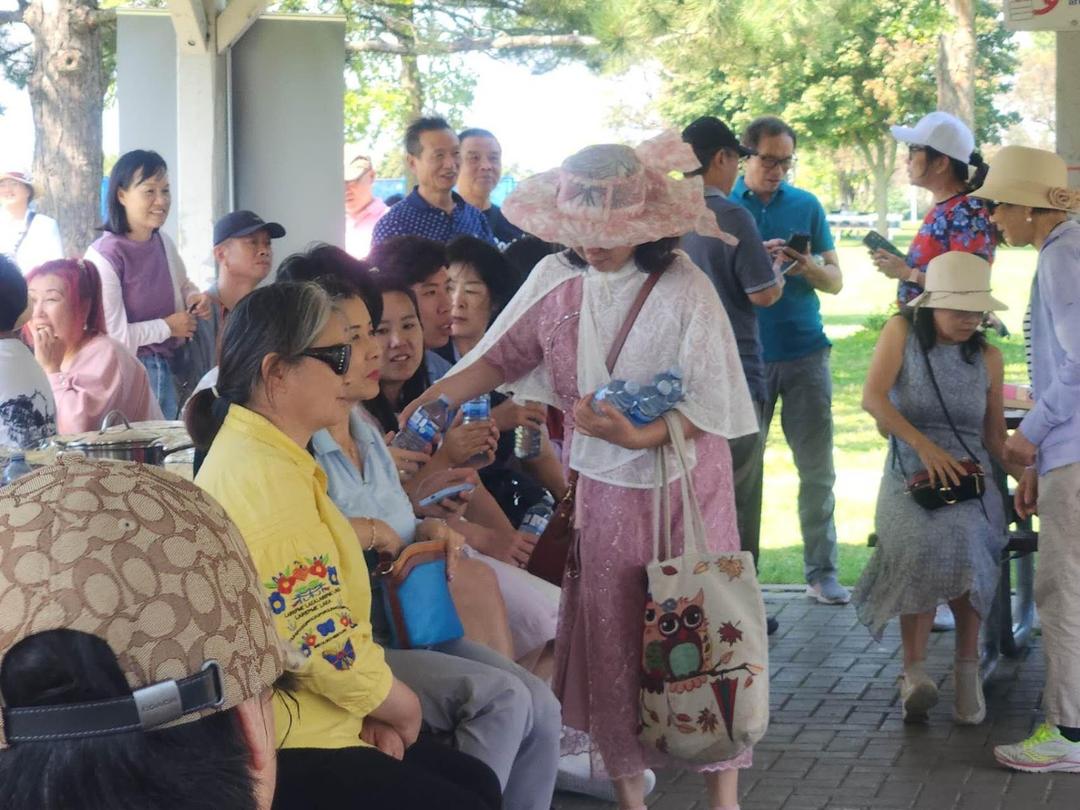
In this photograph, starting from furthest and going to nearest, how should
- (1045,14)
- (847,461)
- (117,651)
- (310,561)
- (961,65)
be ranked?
(961,65) → (847,461) → (1045,14) → (310,561) → (117,651)

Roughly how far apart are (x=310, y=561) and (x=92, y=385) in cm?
263

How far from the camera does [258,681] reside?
119 centimetres

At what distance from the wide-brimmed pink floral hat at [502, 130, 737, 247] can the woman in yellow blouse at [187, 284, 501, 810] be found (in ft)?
3.39

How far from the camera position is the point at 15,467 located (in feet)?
11.2

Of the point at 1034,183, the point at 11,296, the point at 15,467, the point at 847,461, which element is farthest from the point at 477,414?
the point at 847,461

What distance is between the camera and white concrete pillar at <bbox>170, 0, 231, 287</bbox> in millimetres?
7977

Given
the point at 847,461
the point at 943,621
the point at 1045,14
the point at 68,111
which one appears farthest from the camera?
the point at 68,111

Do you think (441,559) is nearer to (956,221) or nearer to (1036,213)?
(1036,213)

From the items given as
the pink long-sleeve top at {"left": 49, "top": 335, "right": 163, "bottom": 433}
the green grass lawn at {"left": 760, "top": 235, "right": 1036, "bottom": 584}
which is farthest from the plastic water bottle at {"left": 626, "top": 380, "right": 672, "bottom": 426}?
the green grass lawn at {"left": 760, "top": 235, "right": 1036, "bottom": 584}

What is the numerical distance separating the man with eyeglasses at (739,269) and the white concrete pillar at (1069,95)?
1197mm

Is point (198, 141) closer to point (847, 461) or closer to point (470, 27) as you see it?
point (847, 461)

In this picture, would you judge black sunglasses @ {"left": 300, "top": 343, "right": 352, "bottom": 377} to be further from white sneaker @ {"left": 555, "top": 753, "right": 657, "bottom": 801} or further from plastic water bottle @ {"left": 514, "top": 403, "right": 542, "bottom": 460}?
white sneaker @ {"left": 555, "top": 753, "right": 657, "bottom": 801}

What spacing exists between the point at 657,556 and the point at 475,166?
3.92 m

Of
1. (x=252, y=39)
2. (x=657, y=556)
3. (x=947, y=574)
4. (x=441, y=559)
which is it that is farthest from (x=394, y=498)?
(x=252, y=39)
